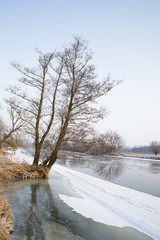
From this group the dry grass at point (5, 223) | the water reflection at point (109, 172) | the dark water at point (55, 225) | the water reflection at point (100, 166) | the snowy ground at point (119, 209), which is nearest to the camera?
the dry grass at point (5, 223)

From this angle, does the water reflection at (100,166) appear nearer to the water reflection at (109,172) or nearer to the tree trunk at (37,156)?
the water reflection at (109,172)

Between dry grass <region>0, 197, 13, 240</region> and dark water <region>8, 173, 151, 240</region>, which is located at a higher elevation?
dry grass <region>0, 197, 13, 240</region>

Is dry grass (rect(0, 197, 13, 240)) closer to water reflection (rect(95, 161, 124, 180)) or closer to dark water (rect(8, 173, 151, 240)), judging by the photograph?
dark water (rect(8, 173, 151, 240))

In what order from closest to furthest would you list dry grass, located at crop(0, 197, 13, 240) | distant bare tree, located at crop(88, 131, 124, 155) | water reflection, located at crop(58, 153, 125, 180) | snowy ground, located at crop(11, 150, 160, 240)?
dry grass, located at crop(0, 197, 13, 240), snowy ground, located at crop(11, 150, 160, 240), distant bare tree, located at crop(88, 131, 124, 155), water reflection, located at crop(58, 153, 125, 180)

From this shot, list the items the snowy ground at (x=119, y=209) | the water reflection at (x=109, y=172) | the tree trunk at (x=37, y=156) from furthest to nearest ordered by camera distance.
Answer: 1. the water reflection at (x=109, y=172)
2. the tree trunk at (x=37, y=156)
3. the snowy ground at (x=119, y=209)

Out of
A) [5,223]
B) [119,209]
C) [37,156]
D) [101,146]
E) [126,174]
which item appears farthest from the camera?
[126,174]

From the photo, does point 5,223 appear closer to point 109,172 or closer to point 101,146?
point 101,146

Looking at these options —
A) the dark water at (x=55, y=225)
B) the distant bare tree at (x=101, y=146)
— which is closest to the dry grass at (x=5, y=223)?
the dark water at (x=55, y=225)

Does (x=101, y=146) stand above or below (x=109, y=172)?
above

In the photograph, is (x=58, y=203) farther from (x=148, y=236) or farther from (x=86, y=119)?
(x=86, y=119)

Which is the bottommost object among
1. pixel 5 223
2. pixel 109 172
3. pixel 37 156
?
pixel 109 172

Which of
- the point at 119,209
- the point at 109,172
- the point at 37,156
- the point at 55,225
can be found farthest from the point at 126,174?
the point at 55,225

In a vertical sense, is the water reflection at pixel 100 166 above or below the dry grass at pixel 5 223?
below

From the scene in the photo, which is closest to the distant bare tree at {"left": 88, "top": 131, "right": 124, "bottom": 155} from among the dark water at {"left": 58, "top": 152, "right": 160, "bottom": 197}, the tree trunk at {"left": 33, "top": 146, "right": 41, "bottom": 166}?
the dark water at {"left": 58, "top": 152, "right": 160, "bottom": 197}
